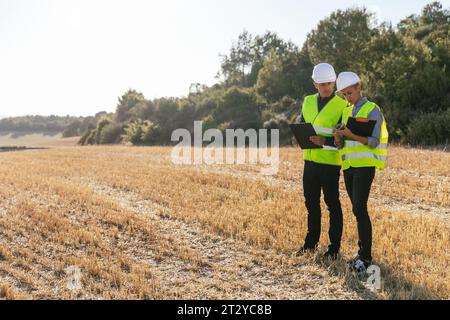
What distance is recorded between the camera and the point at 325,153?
18.8ft

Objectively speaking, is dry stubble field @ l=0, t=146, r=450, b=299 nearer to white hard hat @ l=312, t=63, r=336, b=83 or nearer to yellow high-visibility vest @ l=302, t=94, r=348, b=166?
yellow high-visibility vest @ l=302, t=94, r=348, b=166

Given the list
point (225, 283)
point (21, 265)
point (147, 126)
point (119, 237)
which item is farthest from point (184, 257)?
point (147, 126)

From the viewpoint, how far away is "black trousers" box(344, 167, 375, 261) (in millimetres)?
5211

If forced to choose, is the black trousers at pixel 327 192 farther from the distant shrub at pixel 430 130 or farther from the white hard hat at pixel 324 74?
the distant shrub at pixel 430 130

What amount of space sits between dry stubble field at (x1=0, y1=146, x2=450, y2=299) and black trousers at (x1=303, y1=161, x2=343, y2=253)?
0.39 meters

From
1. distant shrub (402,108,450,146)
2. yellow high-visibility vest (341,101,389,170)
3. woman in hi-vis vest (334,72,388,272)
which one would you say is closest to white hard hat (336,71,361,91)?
woman in hi-vis vest (334,72,388,272)

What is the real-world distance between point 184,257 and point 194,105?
1550 inches

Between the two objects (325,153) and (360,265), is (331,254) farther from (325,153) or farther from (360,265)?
(325,153)

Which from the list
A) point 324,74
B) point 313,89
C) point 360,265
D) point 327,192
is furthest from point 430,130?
point 313,89

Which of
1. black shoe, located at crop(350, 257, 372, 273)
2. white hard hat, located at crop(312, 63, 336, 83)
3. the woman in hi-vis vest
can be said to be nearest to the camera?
the woman in hi-vis vest

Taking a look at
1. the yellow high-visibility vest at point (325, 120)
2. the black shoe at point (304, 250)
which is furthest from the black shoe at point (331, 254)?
the yellow high-visibility vest at point (325, 120)

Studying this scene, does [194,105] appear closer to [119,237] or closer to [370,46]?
[370,46]

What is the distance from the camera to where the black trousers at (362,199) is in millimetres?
5211

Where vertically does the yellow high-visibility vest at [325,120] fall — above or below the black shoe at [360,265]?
above
